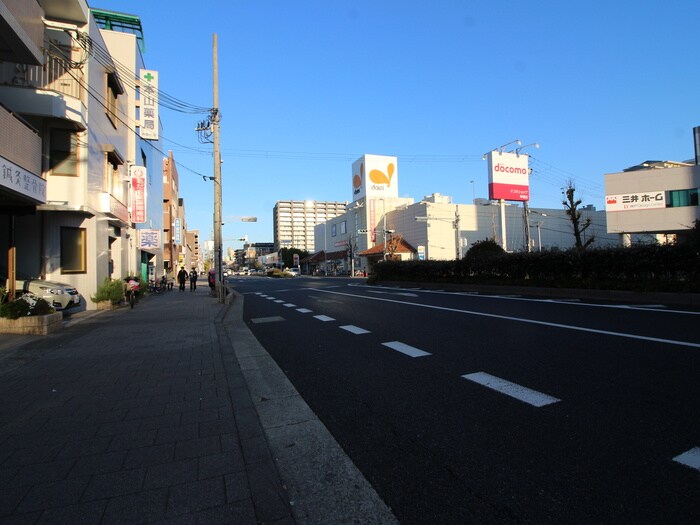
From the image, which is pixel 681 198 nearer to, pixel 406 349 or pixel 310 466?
pixel 406 349

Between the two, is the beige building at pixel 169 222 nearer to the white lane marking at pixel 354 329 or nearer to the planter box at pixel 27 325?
the planter box at pixel 27 325

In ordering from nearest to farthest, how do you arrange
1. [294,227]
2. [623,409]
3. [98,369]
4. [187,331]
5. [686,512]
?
[686,512] < [623,409] < [98,369] < [187,331] < [294,227]

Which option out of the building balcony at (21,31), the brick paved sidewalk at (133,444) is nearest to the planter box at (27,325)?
the brick paved sidewalk at (133,444)

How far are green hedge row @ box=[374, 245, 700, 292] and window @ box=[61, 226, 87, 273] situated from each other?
58.8 feet

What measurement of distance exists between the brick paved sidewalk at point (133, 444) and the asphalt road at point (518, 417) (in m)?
0.86

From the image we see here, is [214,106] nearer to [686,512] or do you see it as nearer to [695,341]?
[695,341]

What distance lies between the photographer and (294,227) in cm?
17900

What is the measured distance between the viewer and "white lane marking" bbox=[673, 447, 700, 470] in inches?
115

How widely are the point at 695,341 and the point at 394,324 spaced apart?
543 cm

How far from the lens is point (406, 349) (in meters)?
7.04

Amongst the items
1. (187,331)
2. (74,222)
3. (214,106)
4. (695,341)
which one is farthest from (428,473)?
(214,106)

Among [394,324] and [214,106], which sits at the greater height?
[214,106]

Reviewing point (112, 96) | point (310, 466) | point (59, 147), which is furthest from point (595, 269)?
point (112, 96)

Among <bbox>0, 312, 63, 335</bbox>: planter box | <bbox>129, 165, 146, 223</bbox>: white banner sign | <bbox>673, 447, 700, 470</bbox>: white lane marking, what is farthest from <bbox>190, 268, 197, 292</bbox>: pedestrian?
<bbox>673, 447, 700, 470</bbox>: white lane marking
